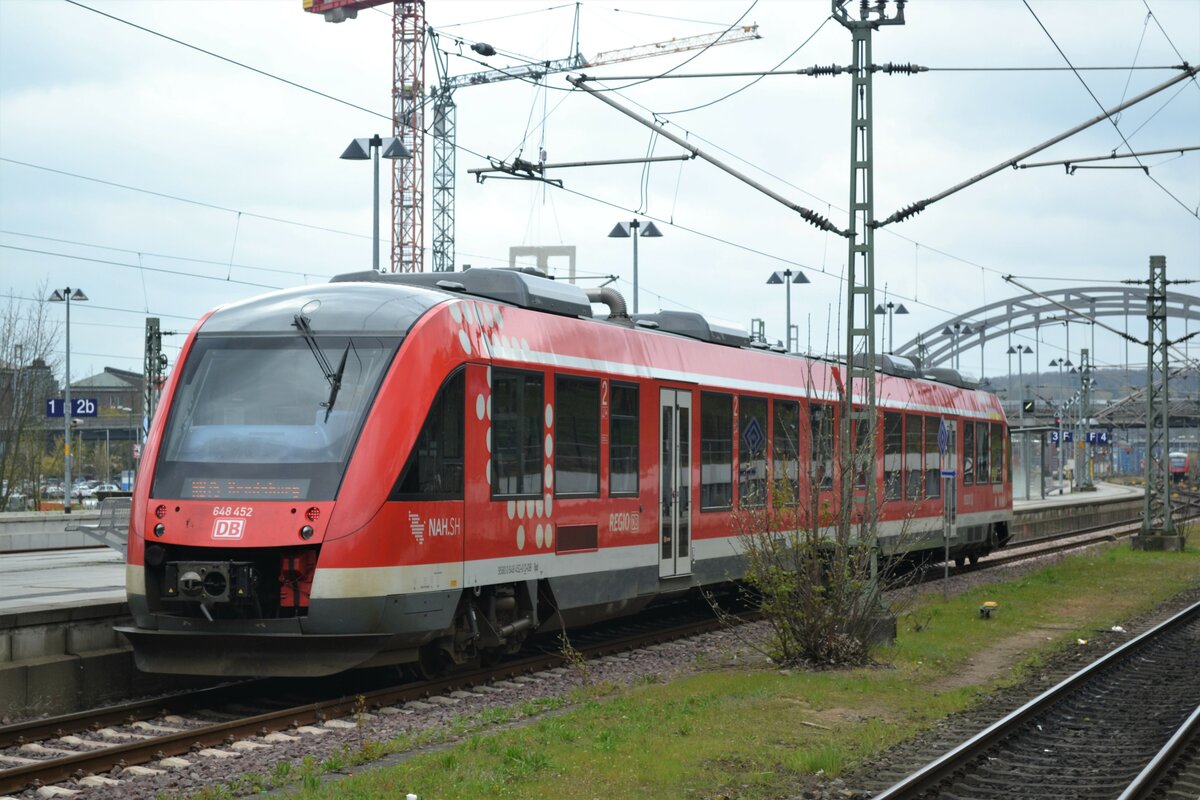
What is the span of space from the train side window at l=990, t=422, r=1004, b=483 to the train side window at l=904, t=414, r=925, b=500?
523 centimetres

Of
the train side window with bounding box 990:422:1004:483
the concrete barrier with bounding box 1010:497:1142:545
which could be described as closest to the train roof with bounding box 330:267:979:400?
the train side window with bounding box 990:422:1004:483

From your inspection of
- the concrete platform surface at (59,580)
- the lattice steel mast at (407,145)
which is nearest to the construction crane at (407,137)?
the lattice steel mast at (407,145)

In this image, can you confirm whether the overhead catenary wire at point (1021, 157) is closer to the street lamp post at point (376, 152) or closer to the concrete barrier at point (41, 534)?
the street lamp post at point (376, 152)

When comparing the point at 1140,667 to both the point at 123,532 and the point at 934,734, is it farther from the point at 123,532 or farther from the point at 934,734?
the point at 123,532

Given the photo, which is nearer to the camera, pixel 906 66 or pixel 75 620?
pixel 75 620

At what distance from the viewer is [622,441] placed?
1614cm

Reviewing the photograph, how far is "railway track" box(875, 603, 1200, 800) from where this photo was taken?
31.6ft

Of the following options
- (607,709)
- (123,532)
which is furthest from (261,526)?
(123,532)

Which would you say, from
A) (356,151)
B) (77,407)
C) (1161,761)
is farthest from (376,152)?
(77,407)

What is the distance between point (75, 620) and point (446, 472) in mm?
3344

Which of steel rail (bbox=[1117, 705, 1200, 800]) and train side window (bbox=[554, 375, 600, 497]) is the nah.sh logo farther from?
steel rail (bbox=[1117, 705, 1200, 800])

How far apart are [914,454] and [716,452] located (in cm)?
847

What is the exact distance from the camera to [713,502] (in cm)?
1839

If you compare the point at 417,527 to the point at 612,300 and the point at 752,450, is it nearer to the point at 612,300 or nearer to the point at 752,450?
the point at 612,300
